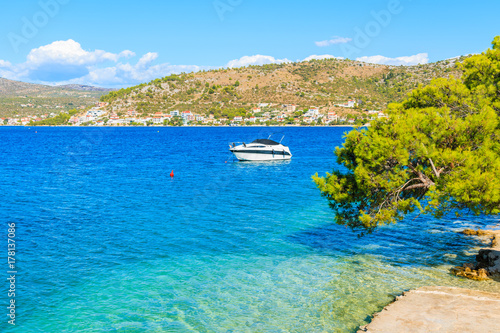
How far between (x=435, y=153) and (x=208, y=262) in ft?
37.2

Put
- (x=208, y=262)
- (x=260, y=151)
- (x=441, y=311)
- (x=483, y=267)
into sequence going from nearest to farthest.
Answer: (x=441, y=311) < (x=483, y=267) < (x=208, y=262) < (x=260, y=151)

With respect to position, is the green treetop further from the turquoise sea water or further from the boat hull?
the boat hull

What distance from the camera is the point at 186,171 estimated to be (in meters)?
56.0

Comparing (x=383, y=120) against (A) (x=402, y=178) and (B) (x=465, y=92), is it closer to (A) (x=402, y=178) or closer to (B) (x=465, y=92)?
(A) (x=402, y=178)

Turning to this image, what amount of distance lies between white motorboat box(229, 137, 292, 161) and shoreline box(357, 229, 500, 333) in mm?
52467

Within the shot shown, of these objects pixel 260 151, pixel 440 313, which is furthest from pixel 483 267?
pixel 260 151

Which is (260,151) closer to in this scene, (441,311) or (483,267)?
(483,267)

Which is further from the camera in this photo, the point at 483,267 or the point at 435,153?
the point at 483,267

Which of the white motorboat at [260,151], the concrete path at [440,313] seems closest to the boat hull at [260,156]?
the white motorboat at [260,151]

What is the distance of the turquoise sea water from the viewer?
13.9 m

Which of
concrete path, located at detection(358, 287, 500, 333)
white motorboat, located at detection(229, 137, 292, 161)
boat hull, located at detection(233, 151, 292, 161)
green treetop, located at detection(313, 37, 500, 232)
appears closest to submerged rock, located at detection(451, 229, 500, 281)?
concrete path, located at detection(358, 287, 500, 333)

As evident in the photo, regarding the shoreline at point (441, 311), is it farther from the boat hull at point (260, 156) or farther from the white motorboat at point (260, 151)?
the boat hull at point (260, 156)

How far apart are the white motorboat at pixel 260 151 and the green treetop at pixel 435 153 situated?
162 ft

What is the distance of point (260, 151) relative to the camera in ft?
223
